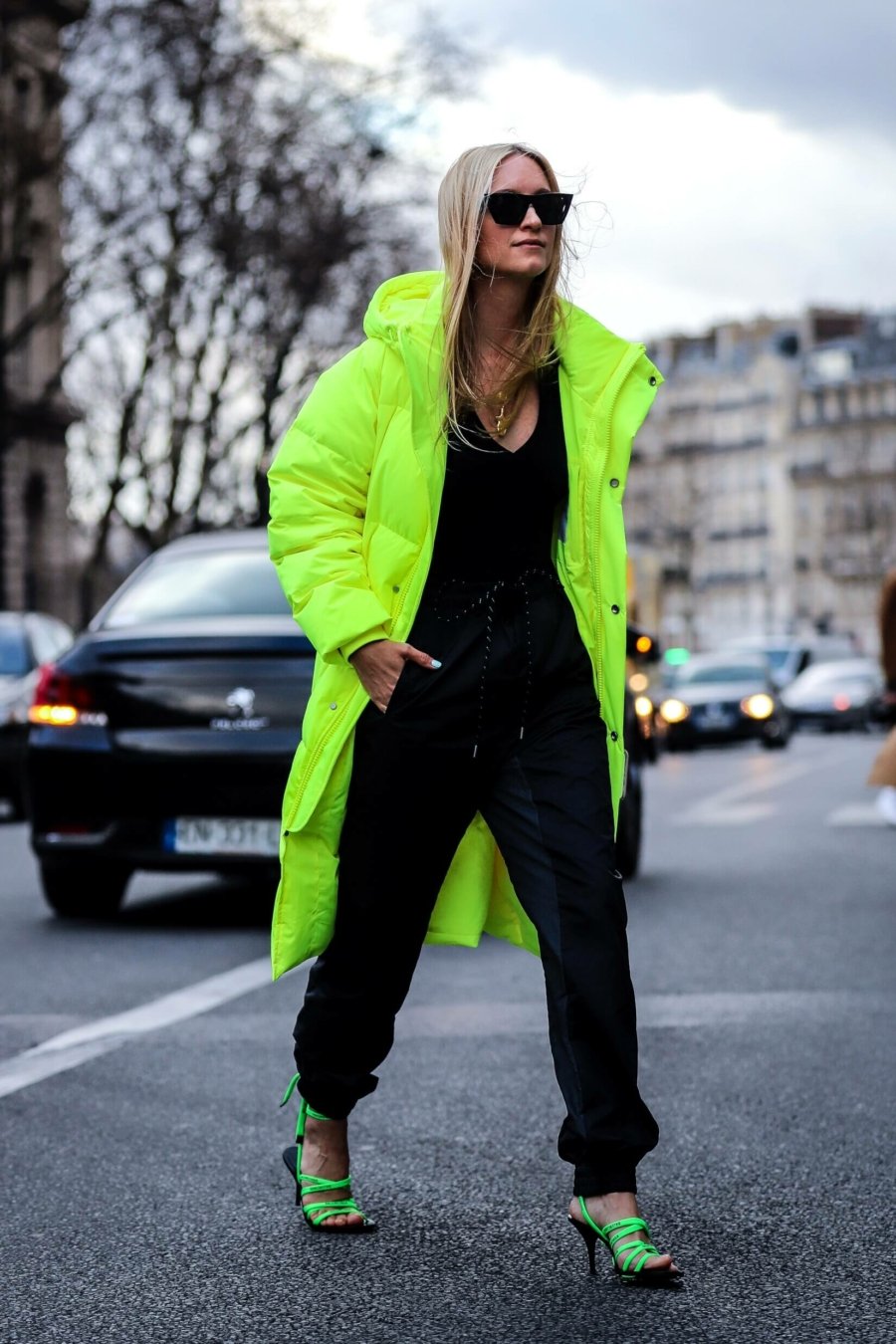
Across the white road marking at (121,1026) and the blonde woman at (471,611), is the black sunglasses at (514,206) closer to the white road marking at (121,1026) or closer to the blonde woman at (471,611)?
the blonde woman at (471,611)

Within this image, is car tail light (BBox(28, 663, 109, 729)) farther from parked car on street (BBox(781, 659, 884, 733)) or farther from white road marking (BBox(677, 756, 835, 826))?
parked car on street (BBox(781, 659, 884, 733))

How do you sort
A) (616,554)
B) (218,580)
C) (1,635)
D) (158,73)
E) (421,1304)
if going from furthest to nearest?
(158,73) → (1,635) → (218,580) → (616,554) → (421,1304)

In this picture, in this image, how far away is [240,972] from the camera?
8352 millimetres

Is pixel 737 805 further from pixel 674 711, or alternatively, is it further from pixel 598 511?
pixel 674 711

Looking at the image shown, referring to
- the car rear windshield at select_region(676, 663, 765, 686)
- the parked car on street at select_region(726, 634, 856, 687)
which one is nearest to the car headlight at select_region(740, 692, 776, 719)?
the car rear windshield at select_region(676, 663, 765, 686)

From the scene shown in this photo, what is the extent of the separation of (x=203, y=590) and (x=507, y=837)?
237 inches

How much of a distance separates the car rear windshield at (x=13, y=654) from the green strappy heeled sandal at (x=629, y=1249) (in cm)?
1436

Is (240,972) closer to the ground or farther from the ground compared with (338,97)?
closer to the ground

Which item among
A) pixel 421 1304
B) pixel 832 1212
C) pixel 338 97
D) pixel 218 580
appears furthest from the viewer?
pixel 338 97

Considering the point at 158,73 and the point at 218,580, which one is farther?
the point at 158,73

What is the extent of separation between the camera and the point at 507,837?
4312mm

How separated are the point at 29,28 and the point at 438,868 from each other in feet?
94.6

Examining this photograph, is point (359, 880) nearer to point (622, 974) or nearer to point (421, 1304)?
point (622, 974)

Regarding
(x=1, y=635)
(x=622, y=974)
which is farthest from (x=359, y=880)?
(x=1, y=635)
